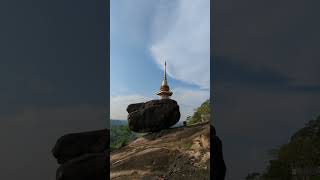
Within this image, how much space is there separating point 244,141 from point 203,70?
994mm

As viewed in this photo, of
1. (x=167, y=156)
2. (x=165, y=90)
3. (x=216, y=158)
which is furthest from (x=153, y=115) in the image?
(x=216, y=158)

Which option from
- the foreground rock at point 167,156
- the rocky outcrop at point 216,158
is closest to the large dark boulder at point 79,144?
the foreground rock at point 167,156

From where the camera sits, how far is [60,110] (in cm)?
493

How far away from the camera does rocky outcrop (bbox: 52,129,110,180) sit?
5.05 meters

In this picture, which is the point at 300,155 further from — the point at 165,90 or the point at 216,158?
the point at 165,90

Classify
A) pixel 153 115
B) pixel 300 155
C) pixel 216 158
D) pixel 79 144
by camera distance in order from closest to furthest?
pixel 300 155 < pixel 216 158 < pixel 79 144 < pixel 153 115

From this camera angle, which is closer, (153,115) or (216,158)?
(216,158)

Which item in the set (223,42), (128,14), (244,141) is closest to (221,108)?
(244,141)

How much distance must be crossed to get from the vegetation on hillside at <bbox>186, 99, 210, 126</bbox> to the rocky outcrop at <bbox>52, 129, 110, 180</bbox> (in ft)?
3.56

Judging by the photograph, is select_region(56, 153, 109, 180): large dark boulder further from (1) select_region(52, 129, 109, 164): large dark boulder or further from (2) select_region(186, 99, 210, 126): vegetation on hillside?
(2) select_region(186, 99, 210, 126): vegetation on hillside

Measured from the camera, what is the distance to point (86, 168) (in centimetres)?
524

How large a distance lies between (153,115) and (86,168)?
1.07 metres

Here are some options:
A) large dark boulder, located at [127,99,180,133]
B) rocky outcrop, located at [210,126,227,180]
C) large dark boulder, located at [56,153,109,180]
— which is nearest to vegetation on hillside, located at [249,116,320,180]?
rocky outcrop, located at [210,126,227,180]

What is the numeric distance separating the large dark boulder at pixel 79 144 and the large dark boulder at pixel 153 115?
0.40m
